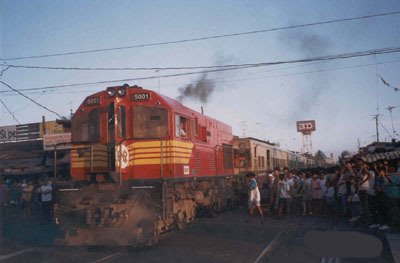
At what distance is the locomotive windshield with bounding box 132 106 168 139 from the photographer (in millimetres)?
10141

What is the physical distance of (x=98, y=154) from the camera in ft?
32.5

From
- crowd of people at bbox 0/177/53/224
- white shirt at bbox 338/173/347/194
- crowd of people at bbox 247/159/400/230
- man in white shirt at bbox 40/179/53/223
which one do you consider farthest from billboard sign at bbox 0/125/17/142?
white shirt at bbox 338/173/347/194

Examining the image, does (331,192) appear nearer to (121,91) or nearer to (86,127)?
Result: (121,91)

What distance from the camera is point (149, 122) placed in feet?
33.6

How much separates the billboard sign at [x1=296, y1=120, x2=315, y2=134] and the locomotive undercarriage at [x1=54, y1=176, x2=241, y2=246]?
43253mm

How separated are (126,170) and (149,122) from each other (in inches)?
52.8

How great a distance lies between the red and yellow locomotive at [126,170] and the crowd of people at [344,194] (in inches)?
160

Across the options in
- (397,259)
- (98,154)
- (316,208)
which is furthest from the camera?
(316,208)

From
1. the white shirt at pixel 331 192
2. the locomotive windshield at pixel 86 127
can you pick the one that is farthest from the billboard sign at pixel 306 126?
the locomotive windshield at pixel 86 127

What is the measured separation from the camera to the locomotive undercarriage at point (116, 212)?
29.9ft

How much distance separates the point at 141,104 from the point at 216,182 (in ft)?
18.4

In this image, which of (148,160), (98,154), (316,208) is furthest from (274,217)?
(98,154)

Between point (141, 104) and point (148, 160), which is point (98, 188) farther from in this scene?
point (141, 104)

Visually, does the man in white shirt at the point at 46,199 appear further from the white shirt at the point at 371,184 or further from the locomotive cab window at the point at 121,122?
the white shirt at the point at 371,184
